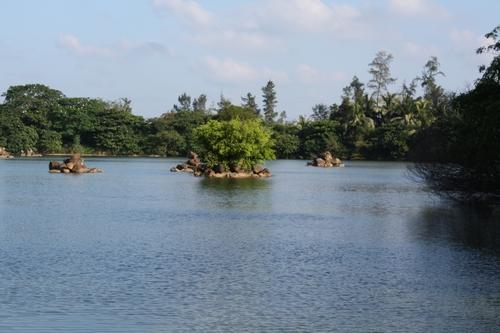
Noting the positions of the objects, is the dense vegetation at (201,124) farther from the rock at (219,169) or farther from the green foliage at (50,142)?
the rock at (219,169)

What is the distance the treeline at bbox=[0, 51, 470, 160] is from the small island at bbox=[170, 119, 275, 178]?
45.1 meters

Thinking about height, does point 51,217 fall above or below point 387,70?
below

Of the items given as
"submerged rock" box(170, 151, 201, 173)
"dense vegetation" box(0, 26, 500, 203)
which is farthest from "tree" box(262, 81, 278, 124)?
"submerged rock" box(170, 151, 201, 173)

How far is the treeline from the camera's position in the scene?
5187 inches

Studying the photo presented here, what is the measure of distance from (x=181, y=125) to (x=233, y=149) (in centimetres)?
6898

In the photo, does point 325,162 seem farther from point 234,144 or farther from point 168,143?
point 168,143

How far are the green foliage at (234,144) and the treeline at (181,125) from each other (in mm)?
45205

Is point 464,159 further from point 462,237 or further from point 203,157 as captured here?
point 203,157

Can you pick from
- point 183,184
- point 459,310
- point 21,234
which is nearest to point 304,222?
point 21,234

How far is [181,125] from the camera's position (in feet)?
480

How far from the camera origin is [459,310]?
16969 millimetres

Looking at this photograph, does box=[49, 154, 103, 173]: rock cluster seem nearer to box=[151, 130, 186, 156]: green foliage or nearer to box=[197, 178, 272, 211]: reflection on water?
box=[197, 178, 272, 211]: reflection on water

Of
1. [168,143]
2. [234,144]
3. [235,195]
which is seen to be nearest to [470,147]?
[235,195]

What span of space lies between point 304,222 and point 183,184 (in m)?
29.0
